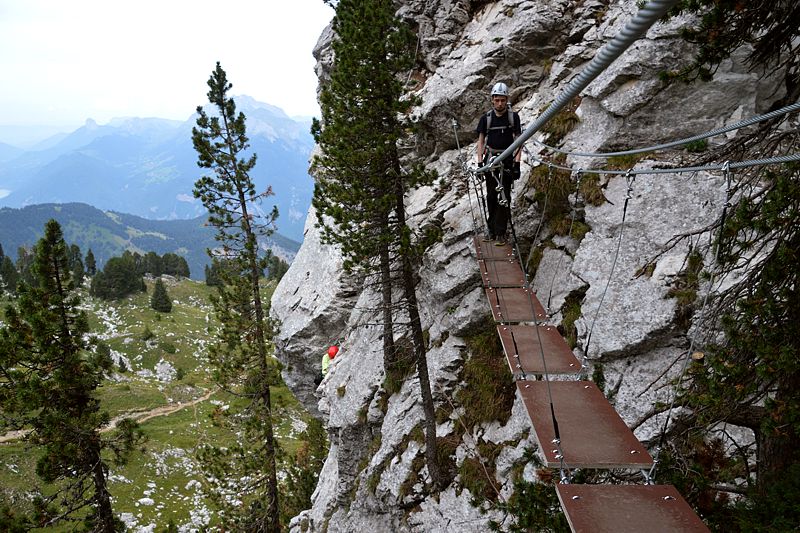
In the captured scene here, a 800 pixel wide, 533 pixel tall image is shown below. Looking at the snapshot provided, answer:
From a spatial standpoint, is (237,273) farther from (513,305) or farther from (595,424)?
(595,424)

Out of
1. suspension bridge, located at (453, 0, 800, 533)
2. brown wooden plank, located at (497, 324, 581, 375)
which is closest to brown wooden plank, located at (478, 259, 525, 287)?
suspension bridge, located at (453, 0, 800, 533)

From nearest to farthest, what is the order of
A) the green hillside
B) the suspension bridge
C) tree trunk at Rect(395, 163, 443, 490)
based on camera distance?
the suspension bridge
tree trunk at Rect(395, 163, 443, 490)
the green hillside

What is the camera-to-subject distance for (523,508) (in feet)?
20.6

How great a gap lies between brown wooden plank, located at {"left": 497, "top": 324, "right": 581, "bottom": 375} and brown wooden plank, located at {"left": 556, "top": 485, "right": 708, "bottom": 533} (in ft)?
7.42

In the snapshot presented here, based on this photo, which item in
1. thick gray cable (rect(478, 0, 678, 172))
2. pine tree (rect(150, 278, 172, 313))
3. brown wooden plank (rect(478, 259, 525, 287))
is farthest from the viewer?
pine tree (rect(150, 278, 172, 313))

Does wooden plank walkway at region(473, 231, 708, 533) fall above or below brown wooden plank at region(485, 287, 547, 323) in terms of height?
below

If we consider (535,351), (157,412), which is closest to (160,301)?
(157,412)

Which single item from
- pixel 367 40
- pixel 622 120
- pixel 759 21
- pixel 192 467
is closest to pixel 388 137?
pixel 367 40

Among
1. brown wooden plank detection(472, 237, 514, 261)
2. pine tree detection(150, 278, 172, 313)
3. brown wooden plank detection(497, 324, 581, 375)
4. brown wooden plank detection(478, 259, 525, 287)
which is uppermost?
pine tree detection(150, 278, 172, 313)

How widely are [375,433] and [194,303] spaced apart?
123 meters

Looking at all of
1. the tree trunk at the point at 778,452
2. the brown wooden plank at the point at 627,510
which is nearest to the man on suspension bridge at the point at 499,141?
the tree trunk at the point at 778,452

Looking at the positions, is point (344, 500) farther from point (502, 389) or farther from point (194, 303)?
point (194, 303)

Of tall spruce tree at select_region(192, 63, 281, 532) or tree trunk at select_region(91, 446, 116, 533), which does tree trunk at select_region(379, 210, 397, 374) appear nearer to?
tall spruce tree at select_region(192, 63, 281, 532)

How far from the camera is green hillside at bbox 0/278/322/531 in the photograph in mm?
36625
